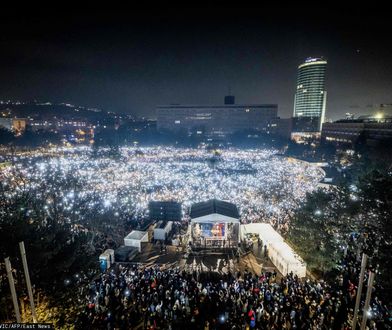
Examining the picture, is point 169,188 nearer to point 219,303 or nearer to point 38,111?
point 219,303

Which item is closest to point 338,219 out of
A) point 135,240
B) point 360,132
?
point 135,240

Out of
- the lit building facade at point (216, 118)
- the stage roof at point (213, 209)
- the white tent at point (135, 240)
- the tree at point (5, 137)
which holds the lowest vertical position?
the white tent at point (135, 240)

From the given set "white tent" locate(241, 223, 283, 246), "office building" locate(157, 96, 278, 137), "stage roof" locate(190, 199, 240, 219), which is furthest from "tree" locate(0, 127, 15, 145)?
"white tent" locate(241, 223, 283, 246)

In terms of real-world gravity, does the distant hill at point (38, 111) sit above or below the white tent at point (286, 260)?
above

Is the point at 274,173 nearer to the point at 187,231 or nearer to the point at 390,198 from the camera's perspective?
the point at 187,231

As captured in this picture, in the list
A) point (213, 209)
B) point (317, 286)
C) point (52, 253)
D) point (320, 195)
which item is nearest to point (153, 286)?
point (52, 253)

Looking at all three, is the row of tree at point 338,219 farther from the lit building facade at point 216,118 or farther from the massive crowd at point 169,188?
the lit building facade at point 216,118

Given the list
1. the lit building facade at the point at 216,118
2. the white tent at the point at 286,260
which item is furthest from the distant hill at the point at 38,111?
the white tent at the point at 286,260

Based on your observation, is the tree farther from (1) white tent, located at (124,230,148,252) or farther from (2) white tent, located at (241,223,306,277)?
(2) white tent, located at (241,223,306,277)
